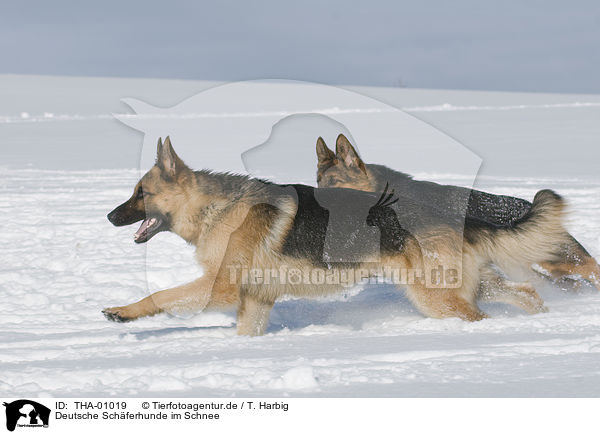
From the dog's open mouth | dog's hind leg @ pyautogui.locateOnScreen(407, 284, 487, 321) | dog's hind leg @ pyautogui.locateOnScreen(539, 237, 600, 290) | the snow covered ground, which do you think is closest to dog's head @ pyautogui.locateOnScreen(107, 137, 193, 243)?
the dog's open mouth

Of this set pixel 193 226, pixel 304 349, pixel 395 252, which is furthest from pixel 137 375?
pixel 395 252

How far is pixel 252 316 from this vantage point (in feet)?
17.1

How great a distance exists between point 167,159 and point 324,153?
5.88ft

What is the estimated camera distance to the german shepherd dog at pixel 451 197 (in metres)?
5.95

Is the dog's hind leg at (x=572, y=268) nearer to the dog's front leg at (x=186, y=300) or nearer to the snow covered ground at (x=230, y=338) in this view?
the snow covered ground at (x=230, y=338)

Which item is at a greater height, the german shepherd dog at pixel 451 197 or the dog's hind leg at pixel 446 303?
the german shepherd dog at pixel 451 197

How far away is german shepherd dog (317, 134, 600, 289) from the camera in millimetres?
5945

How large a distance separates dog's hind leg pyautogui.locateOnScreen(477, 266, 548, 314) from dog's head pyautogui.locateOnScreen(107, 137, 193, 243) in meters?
2.36

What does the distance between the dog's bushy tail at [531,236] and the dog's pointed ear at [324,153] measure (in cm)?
188

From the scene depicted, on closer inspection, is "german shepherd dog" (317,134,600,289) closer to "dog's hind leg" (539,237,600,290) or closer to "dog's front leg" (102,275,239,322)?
"dog's hind leg" (539,237,600,290)

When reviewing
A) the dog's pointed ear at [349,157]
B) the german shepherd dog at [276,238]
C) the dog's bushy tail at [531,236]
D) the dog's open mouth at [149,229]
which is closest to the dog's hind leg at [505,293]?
the german shepherd dog at [276,238]
